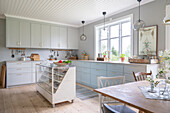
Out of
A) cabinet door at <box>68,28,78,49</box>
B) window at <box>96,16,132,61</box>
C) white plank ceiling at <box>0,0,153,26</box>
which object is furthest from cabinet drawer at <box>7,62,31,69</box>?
window at <box>96,16,132,61</box>

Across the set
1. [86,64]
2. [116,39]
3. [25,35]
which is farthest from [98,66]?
[25,35]

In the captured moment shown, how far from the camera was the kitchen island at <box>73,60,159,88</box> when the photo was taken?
2.94 metres

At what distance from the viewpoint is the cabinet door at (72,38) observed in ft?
19.8

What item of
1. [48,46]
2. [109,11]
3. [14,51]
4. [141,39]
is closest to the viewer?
[141,39]

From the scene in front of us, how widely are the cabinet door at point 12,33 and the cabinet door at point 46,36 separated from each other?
1.00 metres

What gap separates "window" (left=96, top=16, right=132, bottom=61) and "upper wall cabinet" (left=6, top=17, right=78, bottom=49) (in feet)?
5.18

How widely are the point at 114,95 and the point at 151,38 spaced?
2.55 m

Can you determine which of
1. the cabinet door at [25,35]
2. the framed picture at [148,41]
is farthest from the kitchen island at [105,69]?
the cabinet door at [25,35]

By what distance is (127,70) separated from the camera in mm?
3168

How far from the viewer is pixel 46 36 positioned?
5355mm

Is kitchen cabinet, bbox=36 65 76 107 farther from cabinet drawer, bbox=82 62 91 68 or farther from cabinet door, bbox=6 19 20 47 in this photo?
cabinet door, bbox=6 19 20 47

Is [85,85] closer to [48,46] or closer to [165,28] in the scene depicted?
[48,46]

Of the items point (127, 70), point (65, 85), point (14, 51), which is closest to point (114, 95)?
point (65, 85)

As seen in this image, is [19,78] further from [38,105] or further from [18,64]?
[38,105]
